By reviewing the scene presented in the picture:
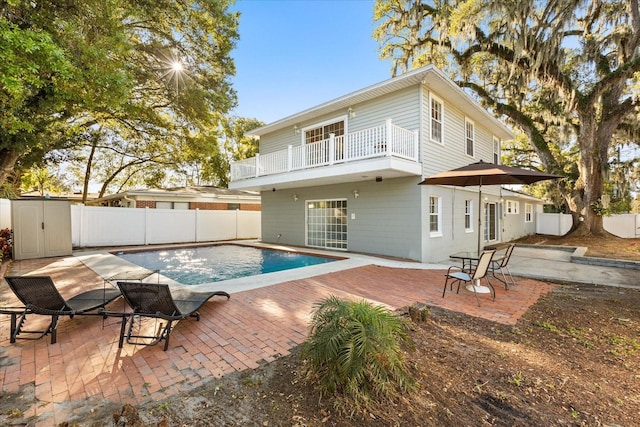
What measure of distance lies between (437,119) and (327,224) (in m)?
5.99

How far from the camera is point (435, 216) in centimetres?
1045

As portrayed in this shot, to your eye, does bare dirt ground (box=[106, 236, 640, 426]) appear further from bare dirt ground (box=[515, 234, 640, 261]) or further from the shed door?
the shed door

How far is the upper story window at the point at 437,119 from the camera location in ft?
33.5

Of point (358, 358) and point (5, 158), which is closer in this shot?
point (358, 358)

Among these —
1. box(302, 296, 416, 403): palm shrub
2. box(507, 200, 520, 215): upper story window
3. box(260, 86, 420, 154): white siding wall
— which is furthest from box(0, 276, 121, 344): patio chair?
box(507, 200, 520, 215): upper story window

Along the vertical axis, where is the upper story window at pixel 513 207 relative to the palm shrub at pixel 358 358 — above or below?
above

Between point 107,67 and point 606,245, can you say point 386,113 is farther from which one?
point 606,245

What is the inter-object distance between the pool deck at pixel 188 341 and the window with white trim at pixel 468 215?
17.4 feet

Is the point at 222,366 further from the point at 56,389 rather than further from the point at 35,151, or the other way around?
the point at 35,151

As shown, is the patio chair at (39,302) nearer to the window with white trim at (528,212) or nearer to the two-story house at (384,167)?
the two-story house at (384,167)

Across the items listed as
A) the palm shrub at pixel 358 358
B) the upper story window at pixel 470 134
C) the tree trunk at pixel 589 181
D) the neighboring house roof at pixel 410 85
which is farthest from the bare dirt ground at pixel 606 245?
the palm shrub at pixel 358 358

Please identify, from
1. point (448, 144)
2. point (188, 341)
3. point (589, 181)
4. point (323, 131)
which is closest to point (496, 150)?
point (589, 181)

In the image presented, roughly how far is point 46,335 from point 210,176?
2834 cm

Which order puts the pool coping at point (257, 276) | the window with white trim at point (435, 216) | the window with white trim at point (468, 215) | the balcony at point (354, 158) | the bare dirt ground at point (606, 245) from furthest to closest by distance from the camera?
the window with white trim at point (468, 215) < the bare dirt ground at point (606, 245) < the window with white trim at point (435, 216) < the balcony at point (354, 158) < the pool coping at point (257, 276)
